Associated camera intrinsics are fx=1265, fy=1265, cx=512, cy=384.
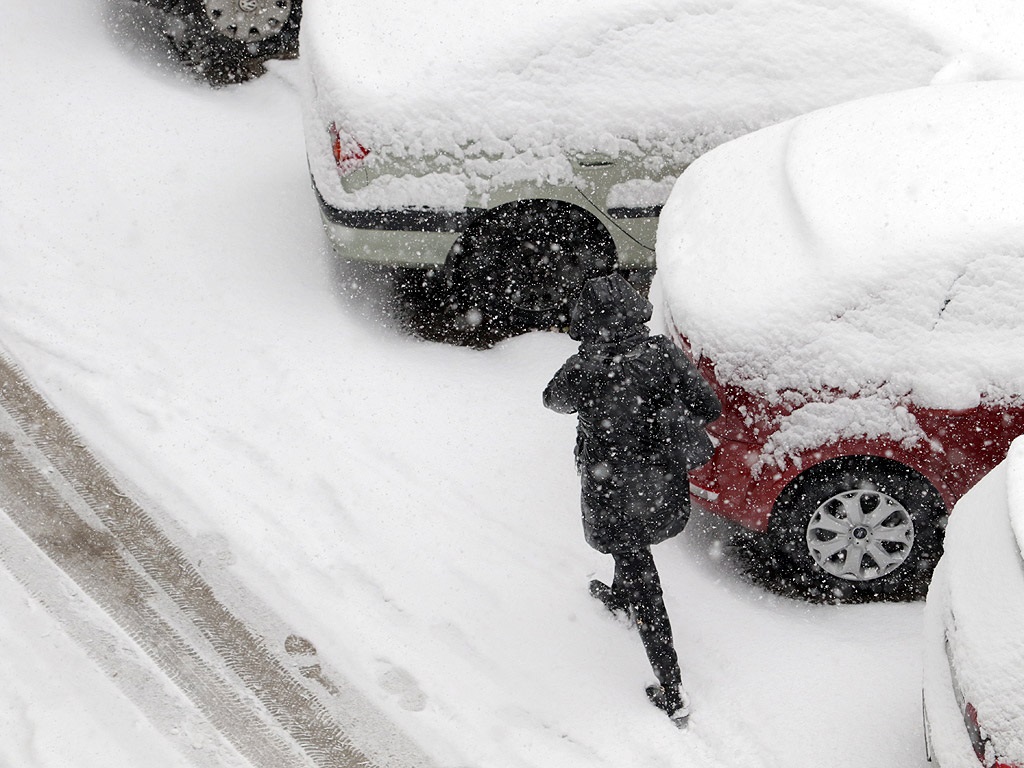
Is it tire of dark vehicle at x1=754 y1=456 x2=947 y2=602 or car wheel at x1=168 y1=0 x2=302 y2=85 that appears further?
car wheel at x1=168 y1=0 x2=302 y2=85

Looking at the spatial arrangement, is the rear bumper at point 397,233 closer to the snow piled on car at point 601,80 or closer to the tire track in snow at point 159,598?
the snow piled on car at point 601,80

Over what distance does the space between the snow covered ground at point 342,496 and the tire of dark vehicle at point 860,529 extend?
0.12 metres

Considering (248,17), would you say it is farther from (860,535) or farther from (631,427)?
(860,535)

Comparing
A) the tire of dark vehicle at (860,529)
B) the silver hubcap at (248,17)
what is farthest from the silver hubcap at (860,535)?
the silver hubcap at (248,17)

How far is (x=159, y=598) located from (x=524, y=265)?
2.33m

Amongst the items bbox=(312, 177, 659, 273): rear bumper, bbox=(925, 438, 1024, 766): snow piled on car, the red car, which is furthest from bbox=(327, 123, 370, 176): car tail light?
bbox=(925, 438, 1024, 766): snow piled on car

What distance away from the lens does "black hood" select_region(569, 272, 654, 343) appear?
3.76 m

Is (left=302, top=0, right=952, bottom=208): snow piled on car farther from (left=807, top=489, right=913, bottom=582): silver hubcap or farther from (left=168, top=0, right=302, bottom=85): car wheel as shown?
(left=168, top=0, right=302, bottom=85): car wheel

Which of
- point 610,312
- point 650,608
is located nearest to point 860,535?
point 650,608

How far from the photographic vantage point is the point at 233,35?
26.0 ft

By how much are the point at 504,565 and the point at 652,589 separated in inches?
34.7

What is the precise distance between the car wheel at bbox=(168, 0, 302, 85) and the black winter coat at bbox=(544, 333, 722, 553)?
480cm

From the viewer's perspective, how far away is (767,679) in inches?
173

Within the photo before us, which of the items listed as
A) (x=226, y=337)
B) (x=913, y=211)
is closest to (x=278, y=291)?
(x=226, y=337)
